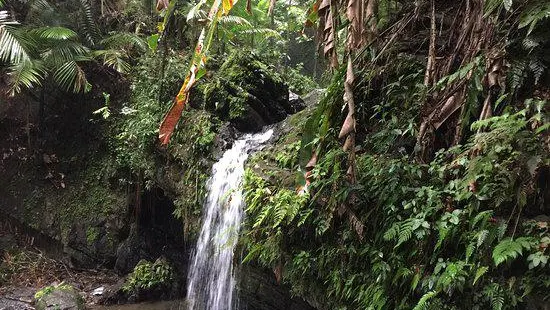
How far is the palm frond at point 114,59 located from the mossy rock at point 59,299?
3877 mm

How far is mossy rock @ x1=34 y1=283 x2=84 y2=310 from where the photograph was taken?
6152 millimetres

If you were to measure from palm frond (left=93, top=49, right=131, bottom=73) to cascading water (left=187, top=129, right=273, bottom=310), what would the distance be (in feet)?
10.8

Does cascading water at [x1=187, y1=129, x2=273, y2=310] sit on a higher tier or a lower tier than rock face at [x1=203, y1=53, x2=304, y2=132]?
lower

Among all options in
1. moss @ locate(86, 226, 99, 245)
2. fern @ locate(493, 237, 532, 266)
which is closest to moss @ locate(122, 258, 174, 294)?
moss @ locate(86, 226, 99, 245)

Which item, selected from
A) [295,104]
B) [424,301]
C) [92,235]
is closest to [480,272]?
[424,301]

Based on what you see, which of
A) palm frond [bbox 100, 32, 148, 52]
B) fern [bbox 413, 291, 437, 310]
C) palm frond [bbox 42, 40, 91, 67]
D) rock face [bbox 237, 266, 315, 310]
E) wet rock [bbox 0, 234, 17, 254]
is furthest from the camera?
palm frond [bbox 100, 32, 148, 52]

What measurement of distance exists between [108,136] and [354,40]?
6399 mm

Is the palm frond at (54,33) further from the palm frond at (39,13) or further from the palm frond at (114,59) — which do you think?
the palm frond at (114,59)

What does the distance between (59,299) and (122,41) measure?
4.91 meters

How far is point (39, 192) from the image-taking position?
8586 millimetres

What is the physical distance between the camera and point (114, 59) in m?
8.13

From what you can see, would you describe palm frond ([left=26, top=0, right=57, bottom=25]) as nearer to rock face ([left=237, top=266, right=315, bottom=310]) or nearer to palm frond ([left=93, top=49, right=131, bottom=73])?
palm frond ([left=93, top=49, right=131, bottom=73])

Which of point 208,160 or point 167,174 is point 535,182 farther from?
point 167,174

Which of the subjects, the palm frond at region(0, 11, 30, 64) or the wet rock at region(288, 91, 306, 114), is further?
the wet rock at region(288, 91, 306, 114)
